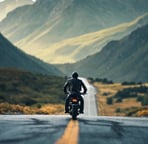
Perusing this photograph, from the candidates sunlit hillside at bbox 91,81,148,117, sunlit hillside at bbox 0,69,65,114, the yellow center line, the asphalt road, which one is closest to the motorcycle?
the asphalt road

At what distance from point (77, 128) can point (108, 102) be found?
53795mm

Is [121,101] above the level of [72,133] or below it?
above

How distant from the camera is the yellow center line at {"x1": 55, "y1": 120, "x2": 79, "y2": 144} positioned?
1230 cm

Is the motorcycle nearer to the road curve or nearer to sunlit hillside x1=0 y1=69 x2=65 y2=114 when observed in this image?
the road curve

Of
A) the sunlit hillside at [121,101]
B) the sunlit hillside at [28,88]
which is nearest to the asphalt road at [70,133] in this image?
the sunlit hillside at [121,101]

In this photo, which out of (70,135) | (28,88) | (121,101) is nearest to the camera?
(70,135)

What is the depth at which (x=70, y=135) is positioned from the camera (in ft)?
44.5

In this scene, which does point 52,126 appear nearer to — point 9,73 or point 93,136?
point 93,136

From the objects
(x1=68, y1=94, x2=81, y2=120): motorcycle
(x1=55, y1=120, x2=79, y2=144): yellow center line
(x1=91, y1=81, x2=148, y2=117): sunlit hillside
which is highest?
(x1=91, y1=81, x2=148, y2=117): sunlit hillside

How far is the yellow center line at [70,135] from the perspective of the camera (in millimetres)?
12305

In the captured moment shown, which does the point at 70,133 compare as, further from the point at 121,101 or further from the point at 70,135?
the point at 121,101

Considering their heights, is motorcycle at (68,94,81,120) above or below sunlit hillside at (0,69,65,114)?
below

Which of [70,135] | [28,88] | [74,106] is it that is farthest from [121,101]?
[70,135]

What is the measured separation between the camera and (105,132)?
14.9m
